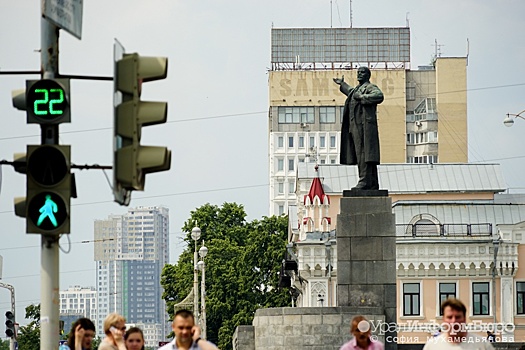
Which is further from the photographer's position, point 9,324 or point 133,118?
point 9,324

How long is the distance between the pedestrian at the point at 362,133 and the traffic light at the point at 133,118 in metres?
21.7

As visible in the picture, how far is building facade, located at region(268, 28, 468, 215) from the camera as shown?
13925 cm

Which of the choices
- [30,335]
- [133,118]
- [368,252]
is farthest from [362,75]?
[30,335]

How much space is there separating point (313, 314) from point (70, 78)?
20.0 metres

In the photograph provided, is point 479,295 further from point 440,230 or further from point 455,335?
point 455,335

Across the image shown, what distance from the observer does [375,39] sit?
480ft

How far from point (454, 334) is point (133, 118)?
10.6ft

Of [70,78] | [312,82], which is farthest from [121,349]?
[312,82]

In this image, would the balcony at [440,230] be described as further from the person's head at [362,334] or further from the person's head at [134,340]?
the person's head at [362,334]

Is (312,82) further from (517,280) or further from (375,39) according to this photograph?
(517,280)

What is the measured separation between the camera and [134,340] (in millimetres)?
14742

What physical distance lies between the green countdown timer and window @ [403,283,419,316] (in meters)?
53.4

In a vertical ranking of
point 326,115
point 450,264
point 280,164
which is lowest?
point 450,264

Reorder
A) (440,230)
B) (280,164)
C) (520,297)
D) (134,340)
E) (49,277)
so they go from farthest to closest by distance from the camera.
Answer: (280,164)
(440,230)
(520,297)
(134,340)
(49,277)
